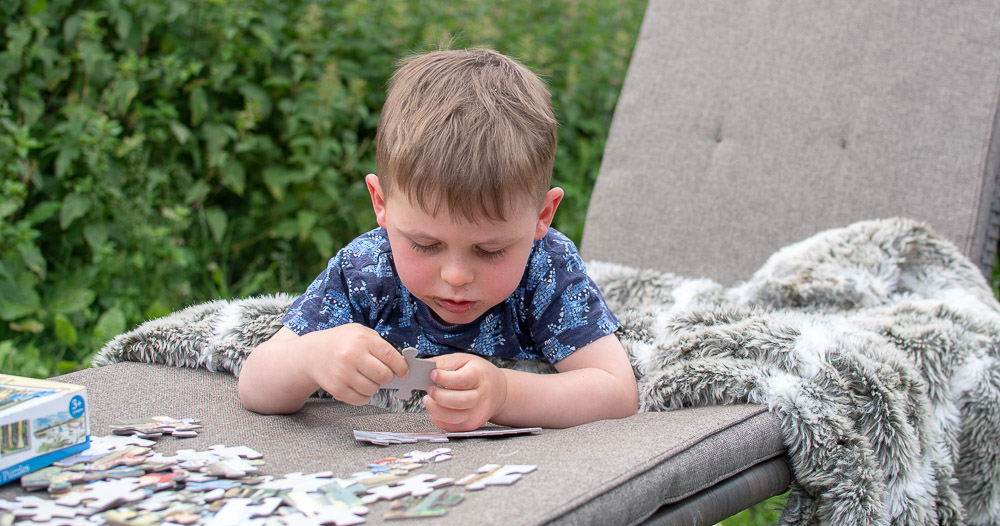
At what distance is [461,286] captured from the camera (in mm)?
1397

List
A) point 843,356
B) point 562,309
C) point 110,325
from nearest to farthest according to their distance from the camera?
point 843,356 → point 562,309 → point 110,325

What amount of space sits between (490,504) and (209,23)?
8.17 ft

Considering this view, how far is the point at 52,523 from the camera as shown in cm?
103

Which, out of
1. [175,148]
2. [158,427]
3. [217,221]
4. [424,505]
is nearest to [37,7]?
[175,148]

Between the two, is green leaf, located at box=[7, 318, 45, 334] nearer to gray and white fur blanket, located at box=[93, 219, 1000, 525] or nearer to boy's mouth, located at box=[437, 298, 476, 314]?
gray and white fur blanket, located at box=[93, 219, 1000, 525]

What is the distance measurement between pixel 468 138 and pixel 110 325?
5.72 ft

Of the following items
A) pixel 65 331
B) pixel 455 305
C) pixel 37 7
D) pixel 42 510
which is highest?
pixel 37 7

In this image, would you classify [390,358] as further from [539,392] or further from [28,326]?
[28,326]

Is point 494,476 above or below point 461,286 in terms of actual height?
below

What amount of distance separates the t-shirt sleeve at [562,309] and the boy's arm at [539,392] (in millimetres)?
22

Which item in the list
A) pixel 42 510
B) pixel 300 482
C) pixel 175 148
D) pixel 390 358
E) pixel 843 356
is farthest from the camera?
pixel 175 148

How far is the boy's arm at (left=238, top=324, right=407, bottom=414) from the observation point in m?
1.30

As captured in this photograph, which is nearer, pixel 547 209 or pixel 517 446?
pixel 517 446

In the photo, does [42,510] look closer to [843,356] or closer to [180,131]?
[843,356]
